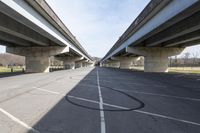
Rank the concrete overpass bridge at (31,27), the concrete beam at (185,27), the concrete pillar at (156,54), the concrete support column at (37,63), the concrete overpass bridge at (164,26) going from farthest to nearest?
1. the concrete support column at (37,63)
2. the concrete pillar at (156,54)
3. the concrete beam at (185,27)
4. the concrete overpass bridge at (31,27)
5. the concrete overpass bridge at (164,26)

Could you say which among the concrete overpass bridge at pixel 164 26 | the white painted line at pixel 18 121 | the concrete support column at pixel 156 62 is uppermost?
the concrete overpass bridge at pixel 164 26

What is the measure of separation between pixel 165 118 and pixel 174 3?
10.4 m

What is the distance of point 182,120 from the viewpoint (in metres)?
7.00

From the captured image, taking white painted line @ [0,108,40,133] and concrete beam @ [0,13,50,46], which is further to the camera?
concrete beam @ [0,13,50,46]

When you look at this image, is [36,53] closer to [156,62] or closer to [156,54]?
[156,54]

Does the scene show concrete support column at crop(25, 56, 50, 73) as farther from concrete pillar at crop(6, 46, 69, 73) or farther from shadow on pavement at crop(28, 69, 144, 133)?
shadow on pavement at crop(28, 69, 144, 133)

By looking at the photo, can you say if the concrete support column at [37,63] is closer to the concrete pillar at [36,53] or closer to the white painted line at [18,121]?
the concrete pillar at [36,53]

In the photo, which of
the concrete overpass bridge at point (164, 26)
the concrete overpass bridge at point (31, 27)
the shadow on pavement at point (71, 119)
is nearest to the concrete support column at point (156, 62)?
the concrete overpass bridge at point (164, 26)

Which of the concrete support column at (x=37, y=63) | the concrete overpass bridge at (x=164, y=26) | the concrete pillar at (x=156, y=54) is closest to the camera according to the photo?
the concrete overpass bridge at (x=164, y=26)

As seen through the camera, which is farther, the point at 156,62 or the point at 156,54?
the point at 156,62

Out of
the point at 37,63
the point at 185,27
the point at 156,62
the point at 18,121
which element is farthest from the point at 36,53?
the point at 18,121

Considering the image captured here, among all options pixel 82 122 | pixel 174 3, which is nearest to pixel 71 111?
pixel 82 122

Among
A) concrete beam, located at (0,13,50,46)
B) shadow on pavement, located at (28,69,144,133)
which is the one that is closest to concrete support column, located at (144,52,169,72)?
concrete beam, located at (0,13,50,46)

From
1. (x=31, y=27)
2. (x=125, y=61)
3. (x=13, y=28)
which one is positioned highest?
(x=13, y=28)
